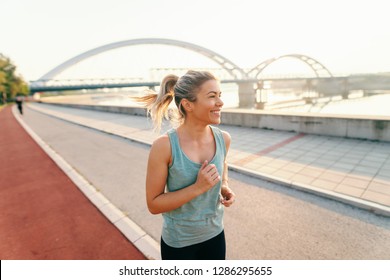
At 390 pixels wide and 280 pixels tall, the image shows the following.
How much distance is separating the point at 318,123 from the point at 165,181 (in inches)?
335

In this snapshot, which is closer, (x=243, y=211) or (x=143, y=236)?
(x=143, y=236)

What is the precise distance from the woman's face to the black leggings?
0.97 m

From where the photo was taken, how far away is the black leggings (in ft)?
5.82

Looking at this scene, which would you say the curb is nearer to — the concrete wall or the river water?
the river water

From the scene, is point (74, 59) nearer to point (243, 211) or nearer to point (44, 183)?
Answer: point (44, 183)

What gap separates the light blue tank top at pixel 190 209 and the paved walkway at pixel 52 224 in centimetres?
175

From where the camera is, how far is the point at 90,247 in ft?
11.2

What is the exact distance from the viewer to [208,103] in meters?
1.62

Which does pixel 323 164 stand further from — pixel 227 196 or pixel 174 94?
pixel 174 94

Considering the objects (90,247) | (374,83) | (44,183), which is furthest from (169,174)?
(374,83)

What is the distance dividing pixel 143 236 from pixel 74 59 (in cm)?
6892

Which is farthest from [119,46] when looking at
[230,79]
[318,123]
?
[318,123]

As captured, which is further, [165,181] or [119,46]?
[119,46]

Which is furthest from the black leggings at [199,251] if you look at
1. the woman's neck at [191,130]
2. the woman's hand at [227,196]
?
the woman's neck at [191,130]
